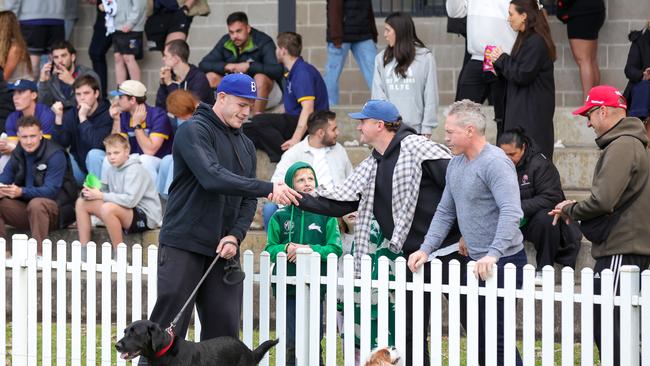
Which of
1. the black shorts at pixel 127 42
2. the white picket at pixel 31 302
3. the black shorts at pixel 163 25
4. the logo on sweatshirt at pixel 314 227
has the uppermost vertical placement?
the black shorts at pixel 163 25

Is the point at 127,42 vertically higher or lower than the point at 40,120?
higher

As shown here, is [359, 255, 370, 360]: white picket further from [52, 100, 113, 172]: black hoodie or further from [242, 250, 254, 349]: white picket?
[52, 100, 113, 172]: black hoodie

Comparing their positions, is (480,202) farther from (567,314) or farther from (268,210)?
(268,210)

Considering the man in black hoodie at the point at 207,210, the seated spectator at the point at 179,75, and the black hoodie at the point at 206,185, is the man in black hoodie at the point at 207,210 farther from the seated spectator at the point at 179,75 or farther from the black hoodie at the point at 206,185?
the seated spectator at the point at 179,75

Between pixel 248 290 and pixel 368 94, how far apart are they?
7708mm

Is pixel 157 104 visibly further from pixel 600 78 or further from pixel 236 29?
pixel 600 78

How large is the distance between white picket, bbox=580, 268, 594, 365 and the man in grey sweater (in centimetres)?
51

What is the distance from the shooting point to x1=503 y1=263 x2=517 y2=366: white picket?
801 centimetres

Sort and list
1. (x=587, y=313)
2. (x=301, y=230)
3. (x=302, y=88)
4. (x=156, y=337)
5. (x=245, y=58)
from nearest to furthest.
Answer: (x=156, y=337), (x=587, y=313), (x=301, y=230), (x=302, y=88), (x=245, y=58)

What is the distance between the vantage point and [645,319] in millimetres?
7598

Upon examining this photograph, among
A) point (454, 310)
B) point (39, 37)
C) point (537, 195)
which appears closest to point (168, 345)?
point (454, 310)

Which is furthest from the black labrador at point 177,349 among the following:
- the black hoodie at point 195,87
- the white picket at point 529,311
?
the black hoodie at point 195,87

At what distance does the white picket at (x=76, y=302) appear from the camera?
9383 millimetres

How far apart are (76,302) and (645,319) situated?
3.74 metres
